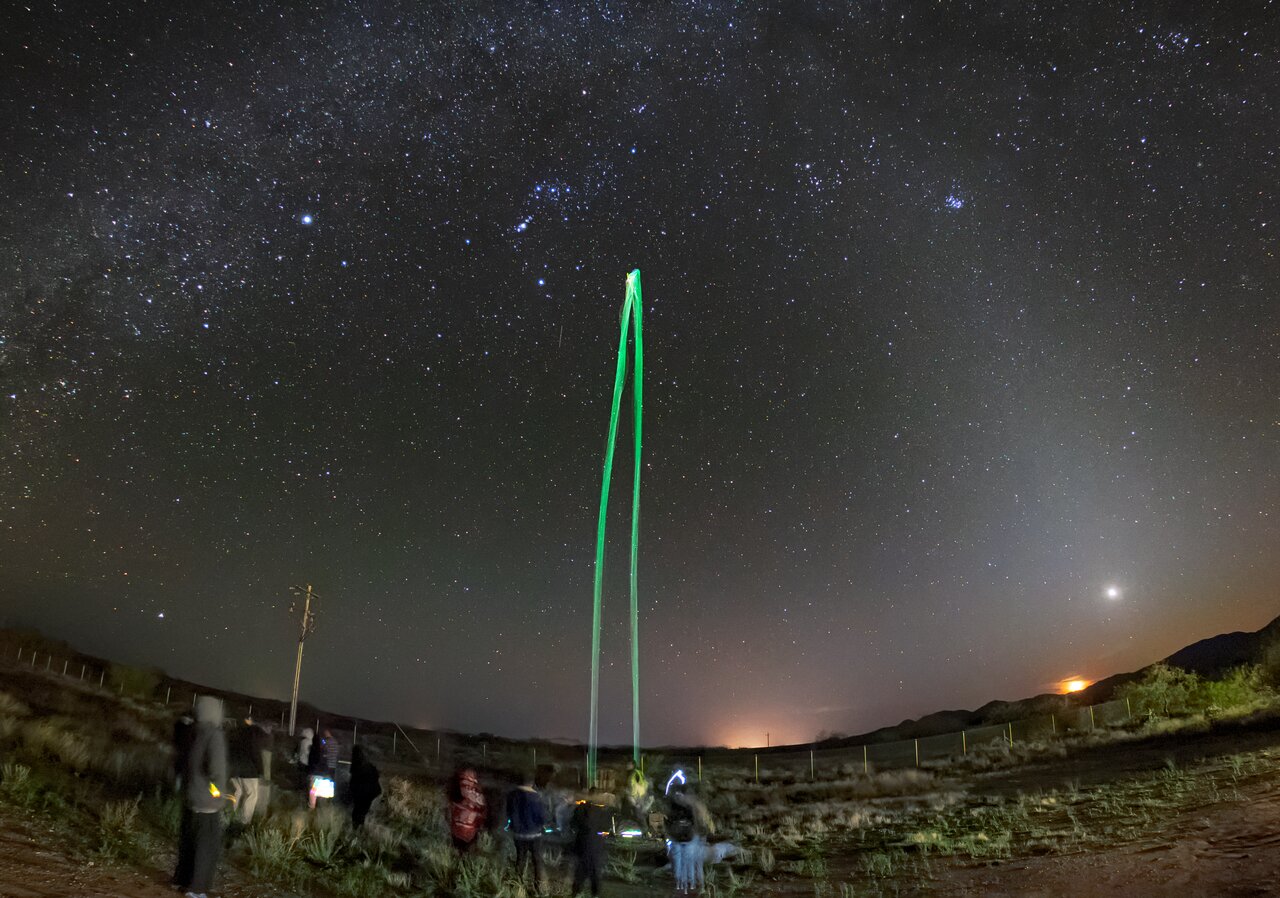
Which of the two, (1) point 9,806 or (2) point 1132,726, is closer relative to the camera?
(1) point 9,806

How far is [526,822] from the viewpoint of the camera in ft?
35.0

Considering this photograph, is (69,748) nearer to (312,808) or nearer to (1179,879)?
(312,808)

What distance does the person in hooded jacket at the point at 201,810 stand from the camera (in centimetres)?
679

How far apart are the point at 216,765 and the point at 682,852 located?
7.02 meters

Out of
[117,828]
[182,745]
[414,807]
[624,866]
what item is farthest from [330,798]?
[182,745]

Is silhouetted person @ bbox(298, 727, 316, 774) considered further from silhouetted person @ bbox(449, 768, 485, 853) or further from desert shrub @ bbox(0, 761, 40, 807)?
desert shrub @ bbox(0, 761, 40, 807)

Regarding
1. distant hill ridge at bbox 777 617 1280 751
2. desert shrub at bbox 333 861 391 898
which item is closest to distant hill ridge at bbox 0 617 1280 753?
distant hill ridge at bbox 777 617 1280 751

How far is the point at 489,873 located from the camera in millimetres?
10523

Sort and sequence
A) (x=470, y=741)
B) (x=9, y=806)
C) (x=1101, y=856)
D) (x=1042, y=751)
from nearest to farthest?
1. (x=9, y=806)
2. (x=1101, y=856)
3. (x=1042, y=751)
4. (x=470, y=741)

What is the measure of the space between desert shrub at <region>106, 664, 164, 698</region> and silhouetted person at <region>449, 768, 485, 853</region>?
4521 centimetres

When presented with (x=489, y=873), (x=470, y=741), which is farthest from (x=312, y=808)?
(x=470, y=741)

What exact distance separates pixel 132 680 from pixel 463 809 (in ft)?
165

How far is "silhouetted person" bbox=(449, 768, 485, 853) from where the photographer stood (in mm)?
11219

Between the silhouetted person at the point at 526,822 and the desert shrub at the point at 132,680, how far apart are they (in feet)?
152
